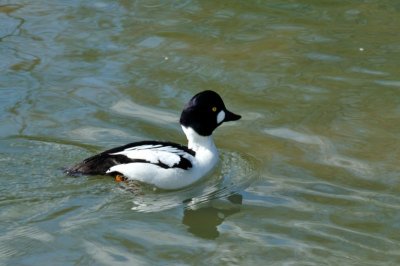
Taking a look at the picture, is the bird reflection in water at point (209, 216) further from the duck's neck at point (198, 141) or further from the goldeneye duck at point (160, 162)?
the duck's neck at point (198, 141)

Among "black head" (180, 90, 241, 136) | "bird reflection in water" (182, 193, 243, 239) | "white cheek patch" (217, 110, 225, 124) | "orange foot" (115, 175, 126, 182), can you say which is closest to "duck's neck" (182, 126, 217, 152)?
"black head" (180, 90, 241, 136)

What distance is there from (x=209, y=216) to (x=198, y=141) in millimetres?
1199

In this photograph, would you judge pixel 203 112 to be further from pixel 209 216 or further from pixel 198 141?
pixel 209 216

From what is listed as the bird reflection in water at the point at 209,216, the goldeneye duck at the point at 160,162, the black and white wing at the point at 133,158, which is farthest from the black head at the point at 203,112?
the bird reflection in water at the point at 209,216

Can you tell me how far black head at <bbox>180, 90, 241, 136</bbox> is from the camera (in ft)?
32.0

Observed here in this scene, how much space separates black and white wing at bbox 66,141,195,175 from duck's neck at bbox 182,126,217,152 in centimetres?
43

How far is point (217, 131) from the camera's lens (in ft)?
36.1

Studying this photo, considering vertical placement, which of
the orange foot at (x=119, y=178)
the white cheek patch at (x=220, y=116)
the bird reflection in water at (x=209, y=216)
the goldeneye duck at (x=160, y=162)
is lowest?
the bird reflection in water at (x=209, y=216)

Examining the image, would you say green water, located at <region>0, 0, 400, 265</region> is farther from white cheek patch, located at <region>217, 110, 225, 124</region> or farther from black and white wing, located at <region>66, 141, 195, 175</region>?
white cheek patch, located at <region>217, 110, 225, 124</region>

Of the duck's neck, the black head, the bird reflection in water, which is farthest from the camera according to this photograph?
the duck's neck

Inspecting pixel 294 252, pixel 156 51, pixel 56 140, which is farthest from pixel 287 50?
pixel 294 252

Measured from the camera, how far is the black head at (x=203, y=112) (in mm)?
9750

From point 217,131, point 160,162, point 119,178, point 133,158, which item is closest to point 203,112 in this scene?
point 160,162

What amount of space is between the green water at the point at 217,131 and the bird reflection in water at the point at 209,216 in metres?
0.02
